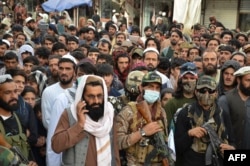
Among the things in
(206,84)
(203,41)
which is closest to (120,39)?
(203,41)

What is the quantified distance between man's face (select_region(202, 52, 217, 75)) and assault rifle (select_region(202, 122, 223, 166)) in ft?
7.19

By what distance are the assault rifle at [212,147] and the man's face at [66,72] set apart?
165 centimetres

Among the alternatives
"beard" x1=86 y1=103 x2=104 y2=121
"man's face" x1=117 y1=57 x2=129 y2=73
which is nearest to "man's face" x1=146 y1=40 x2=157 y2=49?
"man's face" x1=117 y1=57 x2=129 y2=73

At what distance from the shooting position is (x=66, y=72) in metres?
4.66

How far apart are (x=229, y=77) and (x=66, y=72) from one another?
1.98 meters

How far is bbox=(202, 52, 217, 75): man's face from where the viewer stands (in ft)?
19.2

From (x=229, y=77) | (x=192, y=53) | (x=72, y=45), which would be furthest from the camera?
(x=72, y=45)

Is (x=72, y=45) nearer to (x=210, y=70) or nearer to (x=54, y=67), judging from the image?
(x=54, y=67)

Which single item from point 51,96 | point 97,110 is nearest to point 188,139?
point 97,110

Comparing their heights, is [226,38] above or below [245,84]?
above

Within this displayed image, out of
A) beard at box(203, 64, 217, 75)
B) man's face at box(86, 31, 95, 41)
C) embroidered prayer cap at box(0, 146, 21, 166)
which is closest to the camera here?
embroidered prayer cap at box(0, 146, 21, 166)

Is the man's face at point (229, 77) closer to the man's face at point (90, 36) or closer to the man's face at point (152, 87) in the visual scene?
the man's face at point (152, 87)

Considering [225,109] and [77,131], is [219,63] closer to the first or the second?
[225,109]

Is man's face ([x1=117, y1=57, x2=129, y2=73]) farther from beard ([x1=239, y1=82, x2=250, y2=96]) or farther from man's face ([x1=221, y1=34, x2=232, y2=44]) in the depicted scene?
man's face ([x1=221, y1=34, x2=232, y2=44])
